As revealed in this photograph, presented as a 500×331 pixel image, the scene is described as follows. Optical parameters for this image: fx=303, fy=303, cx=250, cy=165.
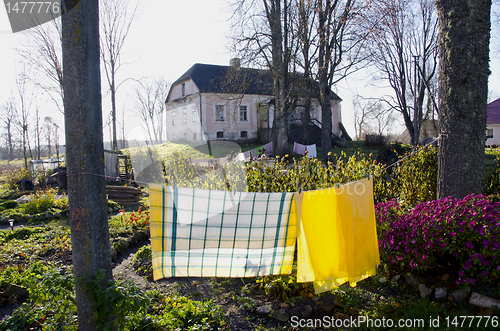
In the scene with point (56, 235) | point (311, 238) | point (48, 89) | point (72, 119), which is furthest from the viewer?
point (48, 89)

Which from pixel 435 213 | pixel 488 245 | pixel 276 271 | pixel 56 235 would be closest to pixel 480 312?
pixel 488 245

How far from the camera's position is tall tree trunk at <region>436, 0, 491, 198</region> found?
3.97 m

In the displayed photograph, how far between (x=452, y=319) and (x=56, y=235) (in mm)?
6444

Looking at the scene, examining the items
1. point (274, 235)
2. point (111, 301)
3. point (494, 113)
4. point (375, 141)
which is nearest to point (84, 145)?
point (111, 301)

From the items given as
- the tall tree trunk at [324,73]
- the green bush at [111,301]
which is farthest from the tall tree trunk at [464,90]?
the tall tree trunk at [324,73]

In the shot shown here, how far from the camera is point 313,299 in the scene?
3275 mm

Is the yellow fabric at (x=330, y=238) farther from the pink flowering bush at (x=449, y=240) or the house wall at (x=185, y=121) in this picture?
the house wall at (x=185, y=121)

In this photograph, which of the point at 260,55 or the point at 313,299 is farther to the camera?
the point at 260,55

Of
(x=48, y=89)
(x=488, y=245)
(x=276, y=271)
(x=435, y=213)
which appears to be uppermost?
(x=48, y=89)

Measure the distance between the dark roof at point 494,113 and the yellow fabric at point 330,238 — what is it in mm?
38103

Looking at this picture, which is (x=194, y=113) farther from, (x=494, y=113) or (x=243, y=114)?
(x=494, y=113)

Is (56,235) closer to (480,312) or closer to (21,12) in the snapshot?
(21,12)

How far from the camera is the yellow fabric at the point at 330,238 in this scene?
305 cm

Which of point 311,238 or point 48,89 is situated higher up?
point 48,89
